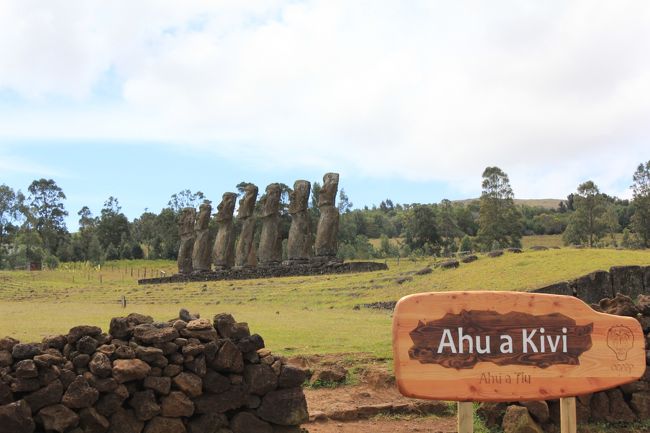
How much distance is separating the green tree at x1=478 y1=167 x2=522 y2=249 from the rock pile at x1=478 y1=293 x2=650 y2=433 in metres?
38.0

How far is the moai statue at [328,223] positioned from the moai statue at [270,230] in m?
3.75

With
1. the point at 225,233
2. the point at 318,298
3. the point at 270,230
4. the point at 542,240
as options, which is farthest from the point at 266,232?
the point at 542,240

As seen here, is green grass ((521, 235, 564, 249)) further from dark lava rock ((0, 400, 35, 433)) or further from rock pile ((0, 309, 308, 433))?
dark lava rock ((0, 400, 35, 433))

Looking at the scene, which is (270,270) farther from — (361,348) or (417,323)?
(417,323)

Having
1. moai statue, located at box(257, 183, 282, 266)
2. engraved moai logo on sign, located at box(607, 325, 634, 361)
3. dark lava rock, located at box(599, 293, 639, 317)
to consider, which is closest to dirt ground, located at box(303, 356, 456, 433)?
dark lava rock, located at box(599, 293, 639, 317)

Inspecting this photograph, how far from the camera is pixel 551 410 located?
7383mm

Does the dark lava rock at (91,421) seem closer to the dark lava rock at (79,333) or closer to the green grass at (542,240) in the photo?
the dark lava rock at (79,333)

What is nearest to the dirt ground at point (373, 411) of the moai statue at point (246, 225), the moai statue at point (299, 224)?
the moai statue at point (299, 224)

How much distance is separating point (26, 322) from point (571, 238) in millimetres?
42044

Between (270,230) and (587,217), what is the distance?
2569cm

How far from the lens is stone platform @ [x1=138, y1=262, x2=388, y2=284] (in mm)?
26531

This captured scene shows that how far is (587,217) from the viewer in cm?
4862

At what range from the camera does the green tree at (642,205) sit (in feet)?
147

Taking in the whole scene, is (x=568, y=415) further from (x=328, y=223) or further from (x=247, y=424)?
(x=328, y=223)
